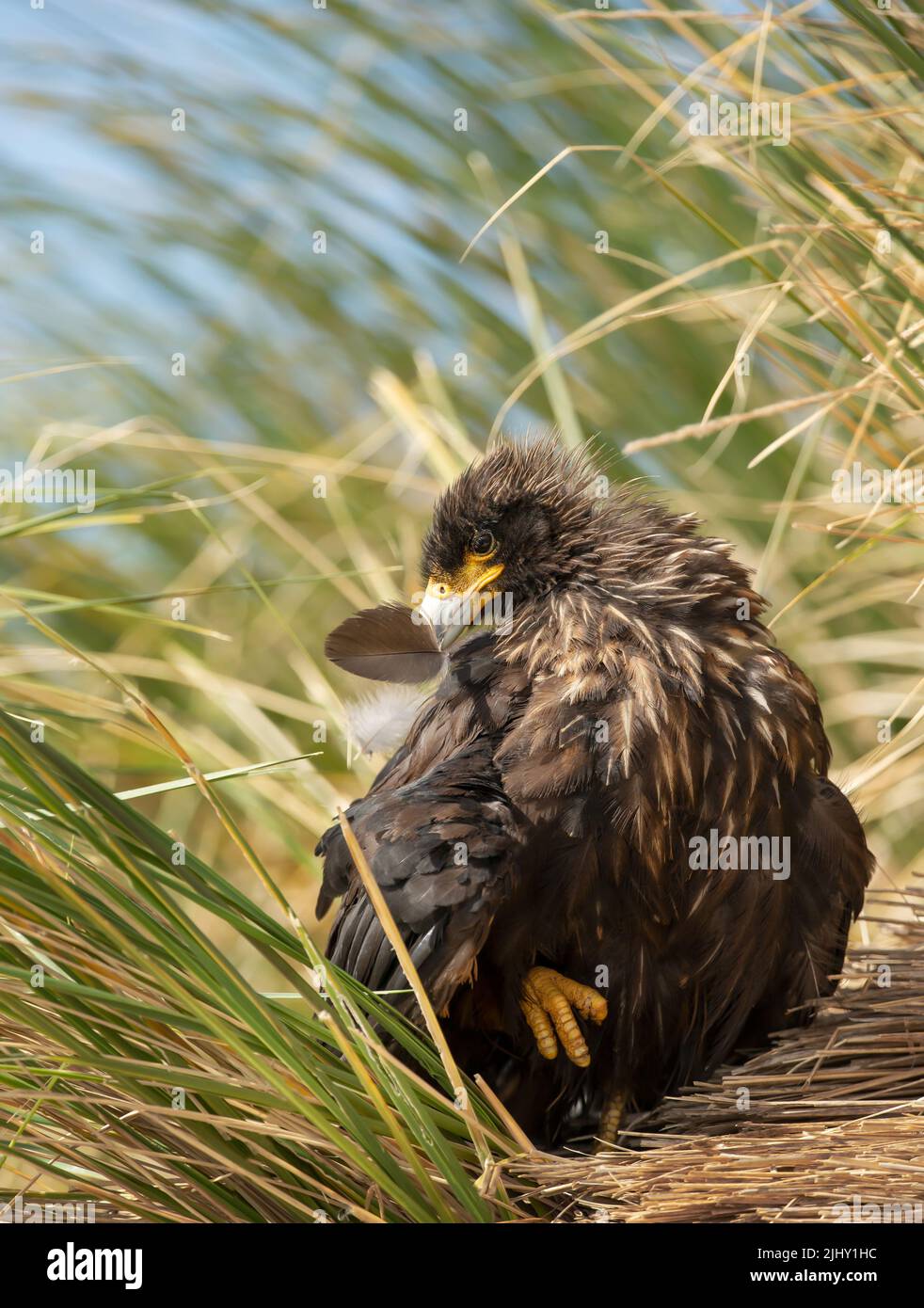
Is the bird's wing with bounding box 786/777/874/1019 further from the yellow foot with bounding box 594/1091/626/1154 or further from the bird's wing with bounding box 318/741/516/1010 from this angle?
the bird's wing with bounding box 318/741/516/1010

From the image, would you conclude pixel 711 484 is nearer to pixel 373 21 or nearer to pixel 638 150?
pixel 638 150

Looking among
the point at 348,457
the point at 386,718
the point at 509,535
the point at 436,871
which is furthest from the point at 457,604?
the point at 348,457

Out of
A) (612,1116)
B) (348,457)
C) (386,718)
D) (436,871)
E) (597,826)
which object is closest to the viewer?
(436,871)

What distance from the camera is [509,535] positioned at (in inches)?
73.9

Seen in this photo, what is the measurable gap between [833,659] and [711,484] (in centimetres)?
58

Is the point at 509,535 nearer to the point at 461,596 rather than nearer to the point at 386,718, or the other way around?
Answer: the point at 461,596

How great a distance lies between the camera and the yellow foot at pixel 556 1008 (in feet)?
5.38

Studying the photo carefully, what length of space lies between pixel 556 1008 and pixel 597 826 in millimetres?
223

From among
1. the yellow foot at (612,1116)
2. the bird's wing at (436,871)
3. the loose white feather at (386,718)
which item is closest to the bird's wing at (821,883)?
the yellow foot at (612,1116)

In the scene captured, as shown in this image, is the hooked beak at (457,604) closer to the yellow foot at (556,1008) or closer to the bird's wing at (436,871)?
the bird's wing at (436,871)

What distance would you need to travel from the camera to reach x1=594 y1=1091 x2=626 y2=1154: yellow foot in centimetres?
175

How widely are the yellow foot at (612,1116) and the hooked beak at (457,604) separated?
2.04 feet

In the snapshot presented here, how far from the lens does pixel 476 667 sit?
5.97ft
